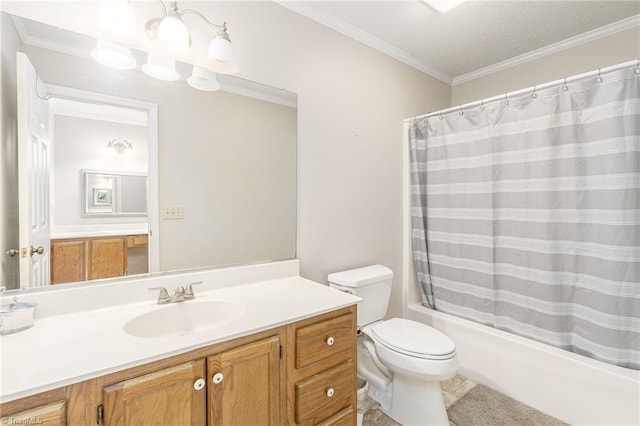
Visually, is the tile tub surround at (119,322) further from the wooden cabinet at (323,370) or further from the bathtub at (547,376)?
the bathtub at (547,376)

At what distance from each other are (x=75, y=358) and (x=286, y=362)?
0.64 m

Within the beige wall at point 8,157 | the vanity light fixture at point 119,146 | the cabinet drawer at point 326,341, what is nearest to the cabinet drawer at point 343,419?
the cabinet drawer at point 326,341

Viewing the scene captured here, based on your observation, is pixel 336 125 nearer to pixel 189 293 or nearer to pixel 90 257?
pixel 189 293

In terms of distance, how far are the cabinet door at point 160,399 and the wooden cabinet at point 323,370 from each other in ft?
1.11

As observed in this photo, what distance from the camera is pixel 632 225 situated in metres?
1.46

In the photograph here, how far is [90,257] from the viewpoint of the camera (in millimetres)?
1199

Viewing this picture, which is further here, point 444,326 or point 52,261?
point 444,326

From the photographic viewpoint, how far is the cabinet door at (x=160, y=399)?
0.78 m

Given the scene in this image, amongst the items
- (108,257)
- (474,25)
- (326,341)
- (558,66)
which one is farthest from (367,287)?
(558,66)

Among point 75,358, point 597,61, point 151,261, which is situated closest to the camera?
point 75,358

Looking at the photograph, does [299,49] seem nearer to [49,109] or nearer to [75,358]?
[49,109]

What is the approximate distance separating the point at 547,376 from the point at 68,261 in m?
2.48

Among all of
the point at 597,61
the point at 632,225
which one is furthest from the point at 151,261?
the point at 597,61

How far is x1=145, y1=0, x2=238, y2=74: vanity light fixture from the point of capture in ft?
4.02
